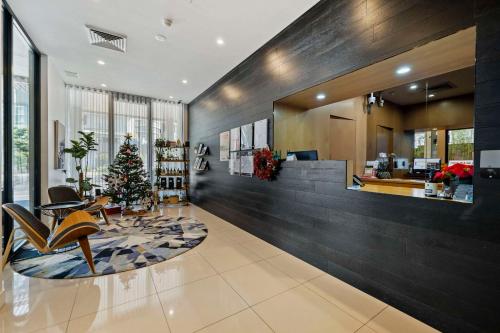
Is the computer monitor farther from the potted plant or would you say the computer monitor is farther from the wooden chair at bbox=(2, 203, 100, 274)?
the wooden chair at bbox=(2, 203, 100, 274)

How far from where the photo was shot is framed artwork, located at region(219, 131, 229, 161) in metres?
4.95

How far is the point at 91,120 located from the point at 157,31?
163 inches

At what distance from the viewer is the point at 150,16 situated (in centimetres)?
307

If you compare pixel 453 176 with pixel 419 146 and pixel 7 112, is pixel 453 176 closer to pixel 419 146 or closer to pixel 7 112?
pixel 419 146

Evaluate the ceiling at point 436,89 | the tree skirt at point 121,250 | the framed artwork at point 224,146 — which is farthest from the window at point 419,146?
the tree skirt at point 121,250

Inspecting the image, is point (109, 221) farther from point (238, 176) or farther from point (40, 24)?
point (40, 24)

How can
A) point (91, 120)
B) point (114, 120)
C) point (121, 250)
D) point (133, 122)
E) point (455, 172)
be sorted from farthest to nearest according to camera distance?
point (133, 122) < point (114, 120) < point (91, 120) < point (121, 250) < point (455, 172)

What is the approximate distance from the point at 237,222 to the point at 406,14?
402 cm

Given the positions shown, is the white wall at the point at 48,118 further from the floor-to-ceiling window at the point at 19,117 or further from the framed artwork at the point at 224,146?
the framed artwork at the point at 224,146

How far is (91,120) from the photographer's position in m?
6.09

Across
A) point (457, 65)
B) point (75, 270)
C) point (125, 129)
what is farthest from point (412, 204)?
point (125, 129)

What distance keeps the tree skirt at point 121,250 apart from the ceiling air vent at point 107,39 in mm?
3373

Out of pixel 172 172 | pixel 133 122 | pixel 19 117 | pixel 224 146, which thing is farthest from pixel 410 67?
pixel 133 122

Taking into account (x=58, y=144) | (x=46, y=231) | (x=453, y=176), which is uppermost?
(x=58, y=144)
